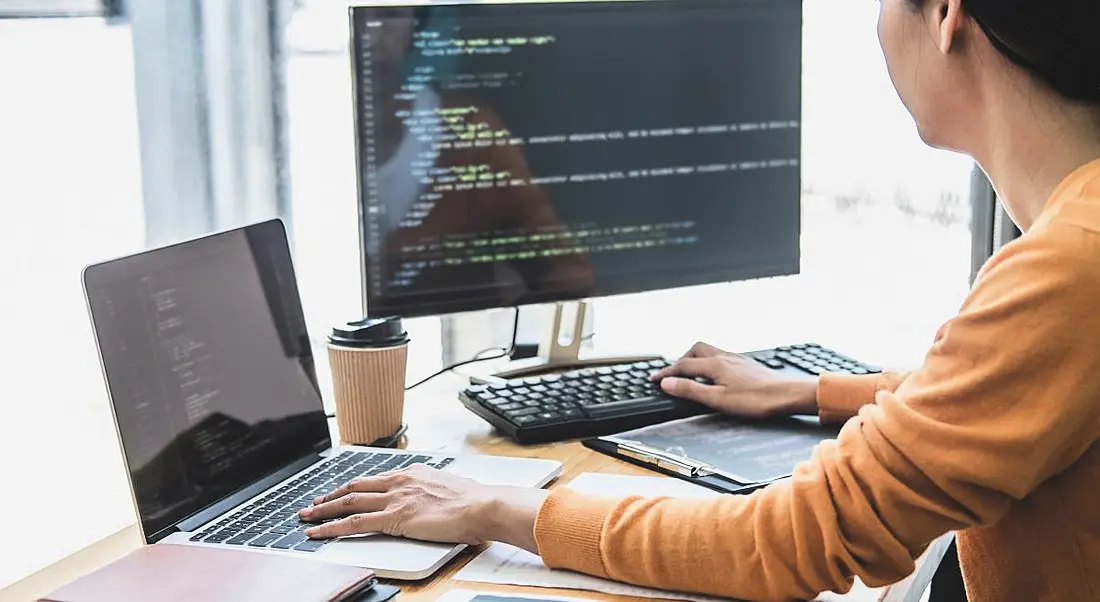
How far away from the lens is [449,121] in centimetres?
163

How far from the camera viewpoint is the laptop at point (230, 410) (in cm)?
114

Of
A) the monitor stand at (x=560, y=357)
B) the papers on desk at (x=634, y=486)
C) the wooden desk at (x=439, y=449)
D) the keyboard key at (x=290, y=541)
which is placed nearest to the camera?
the keyboard key at (x=290, y=541)

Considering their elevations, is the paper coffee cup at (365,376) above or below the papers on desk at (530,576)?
above

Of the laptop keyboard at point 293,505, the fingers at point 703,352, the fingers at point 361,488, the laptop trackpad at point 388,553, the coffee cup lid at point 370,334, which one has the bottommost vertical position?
the laptop trackpad at point 388,553

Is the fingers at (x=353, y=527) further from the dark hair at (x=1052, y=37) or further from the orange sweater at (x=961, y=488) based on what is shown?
the dark hair at (x=1052, y=37)

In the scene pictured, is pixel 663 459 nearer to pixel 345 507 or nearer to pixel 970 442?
pixel 345 507

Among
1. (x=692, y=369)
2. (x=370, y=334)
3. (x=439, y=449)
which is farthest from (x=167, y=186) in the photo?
(x=692, y=369)

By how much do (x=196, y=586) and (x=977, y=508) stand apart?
0.60 metres

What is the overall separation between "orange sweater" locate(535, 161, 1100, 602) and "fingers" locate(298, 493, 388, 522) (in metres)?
0.17

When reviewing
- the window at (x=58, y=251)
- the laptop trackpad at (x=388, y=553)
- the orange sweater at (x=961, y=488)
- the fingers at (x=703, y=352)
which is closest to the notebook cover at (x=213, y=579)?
the laptop trackpad at (x=388, y=553)

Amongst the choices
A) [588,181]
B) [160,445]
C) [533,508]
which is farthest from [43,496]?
[588,181]

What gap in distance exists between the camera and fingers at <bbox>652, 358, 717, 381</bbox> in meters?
1.61

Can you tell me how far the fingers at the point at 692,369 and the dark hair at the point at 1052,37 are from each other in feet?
2.26

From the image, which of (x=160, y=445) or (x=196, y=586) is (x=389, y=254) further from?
(x=196, y=586)
